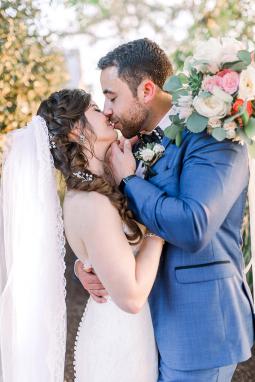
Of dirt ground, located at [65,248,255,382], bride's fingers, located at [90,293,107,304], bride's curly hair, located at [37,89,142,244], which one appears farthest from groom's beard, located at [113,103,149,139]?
dirt ground, located at [65,248,255,382]

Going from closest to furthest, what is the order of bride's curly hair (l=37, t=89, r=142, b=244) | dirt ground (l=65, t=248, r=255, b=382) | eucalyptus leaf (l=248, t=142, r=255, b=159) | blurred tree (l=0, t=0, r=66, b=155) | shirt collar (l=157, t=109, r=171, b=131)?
eucalyptus leaf (l=248, t=142, r=255, b=159), bride's curly hair (l=37, t=89, r=142, b=244), shirt collar (l=157, t=109, r=171, b=131), blurred tree (l=0, t=0, r=66, b=155), dirt ground (l=65, t=248, r=255, b=382)

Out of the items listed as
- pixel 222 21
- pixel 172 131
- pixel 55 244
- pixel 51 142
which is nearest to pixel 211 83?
pixel 172 131

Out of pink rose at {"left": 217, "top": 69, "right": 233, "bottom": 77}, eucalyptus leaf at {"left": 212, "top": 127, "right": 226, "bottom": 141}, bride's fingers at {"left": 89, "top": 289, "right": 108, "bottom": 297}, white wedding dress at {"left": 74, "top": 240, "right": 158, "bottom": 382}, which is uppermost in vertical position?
pink rose at {"left": 217, "top": 69, "right": 233, "bottom": 77}

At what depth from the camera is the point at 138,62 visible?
2891 mm

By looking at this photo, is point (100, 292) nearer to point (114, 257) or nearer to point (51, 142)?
point (114, 257)

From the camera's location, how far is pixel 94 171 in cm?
259

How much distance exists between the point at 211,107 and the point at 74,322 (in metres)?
4.32

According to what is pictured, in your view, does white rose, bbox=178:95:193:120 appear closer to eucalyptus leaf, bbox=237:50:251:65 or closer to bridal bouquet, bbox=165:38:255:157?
bridal bouquet, bbox=165:38:255:157

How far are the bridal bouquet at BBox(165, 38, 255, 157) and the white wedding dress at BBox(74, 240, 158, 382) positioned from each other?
88cm

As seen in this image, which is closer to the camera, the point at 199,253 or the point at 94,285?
the point at 199,253

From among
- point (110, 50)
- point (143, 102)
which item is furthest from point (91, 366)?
point (110, 50)

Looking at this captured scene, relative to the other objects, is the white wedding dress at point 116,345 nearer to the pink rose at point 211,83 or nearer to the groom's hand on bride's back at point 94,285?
the groom's hand on bride's back at point 94,285

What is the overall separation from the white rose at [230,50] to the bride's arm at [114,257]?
735 millimetres

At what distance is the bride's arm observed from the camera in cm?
225
